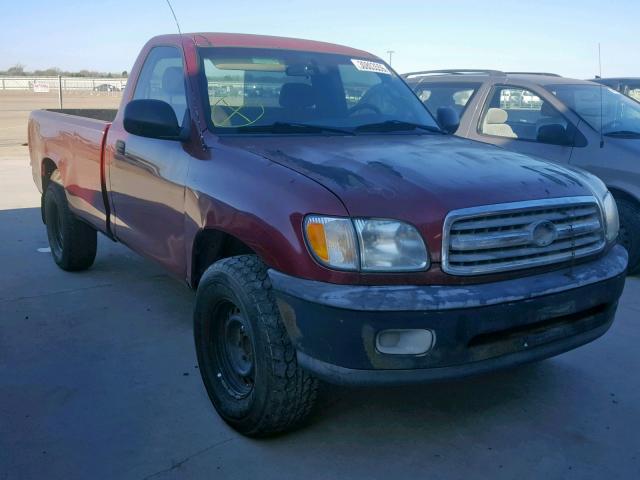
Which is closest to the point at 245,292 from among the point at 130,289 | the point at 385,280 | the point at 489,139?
the point at 385,280

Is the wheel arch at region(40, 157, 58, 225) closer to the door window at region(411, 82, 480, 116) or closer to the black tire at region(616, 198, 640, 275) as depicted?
the door window at region(411, 82, 480, 116)

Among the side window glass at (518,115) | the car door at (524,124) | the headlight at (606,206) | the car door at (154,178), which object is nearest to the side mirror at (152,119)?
the car door at (154,178)

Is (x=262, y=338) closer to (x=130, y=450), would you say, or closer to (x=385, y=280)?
(x=385, y=280)

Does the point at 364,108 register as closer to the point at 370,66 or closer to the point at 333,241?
the point at 370,66

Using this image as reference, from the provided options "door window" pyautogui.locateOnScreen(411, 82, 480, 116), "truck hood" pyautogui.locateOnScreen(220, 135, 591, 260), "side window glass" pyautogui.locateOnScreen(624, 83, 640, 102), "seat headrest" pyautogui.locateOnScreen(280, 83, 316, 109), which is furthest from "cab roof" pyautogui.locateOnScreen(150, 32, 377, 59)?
"side window glass" pyautogui.locateOnScreen(624, 83, 640, 102)

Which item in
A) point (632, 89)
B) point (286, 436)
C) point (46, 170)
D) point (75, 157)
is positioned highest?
point (632, 89)

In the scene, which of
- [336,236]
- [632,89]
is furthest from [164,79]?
[632,89]

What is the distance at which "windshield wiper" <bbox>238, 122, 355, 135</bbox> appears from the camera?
3.73 meters

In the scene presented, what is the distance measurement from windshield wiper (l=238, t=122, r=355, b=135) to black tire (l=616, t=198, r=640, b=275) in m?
3.15

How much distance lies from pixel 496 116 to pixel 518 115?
209 mm

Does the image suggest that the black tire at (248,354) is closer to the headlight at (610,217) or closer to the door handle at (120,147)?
the door handle at (120,147)

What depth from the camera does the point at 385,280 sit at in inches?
106

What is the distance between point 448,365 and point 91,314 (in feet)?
9.75

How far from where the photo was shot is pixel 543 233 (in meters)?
2.94
